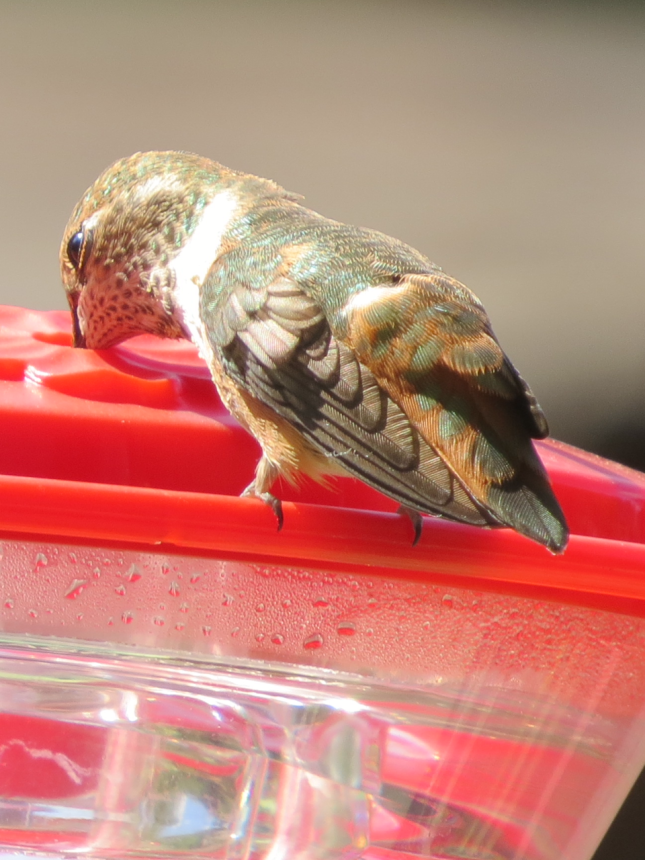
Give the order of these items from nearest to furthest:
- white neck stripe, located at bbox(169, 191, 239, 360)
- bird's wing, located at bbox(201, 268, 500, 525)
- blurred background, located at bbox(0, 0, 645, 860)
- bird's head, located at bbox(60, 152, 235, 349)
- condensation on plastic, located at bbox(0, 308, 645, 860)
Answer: condensation on plastic, located at bbox(0, 308, 645, 860)
bird's wing, located at bbox(201, 268, 500, 525)
white neck stripe, located at bbox(169, 191, 239, 360)
bird's head, located at bbox(60, 152, 235, 349)
blurred background, located at bbox(0, 0, 645, 860)

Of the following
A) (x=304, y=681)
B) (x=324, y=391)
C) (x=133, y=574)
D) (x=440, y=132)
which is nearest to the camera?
(x=133, y=574)

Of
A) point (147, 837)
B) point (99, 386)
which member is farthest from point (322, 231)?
point (147, 837)

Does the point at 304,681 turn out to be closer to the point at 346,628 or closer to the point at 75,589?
the point at 346,628

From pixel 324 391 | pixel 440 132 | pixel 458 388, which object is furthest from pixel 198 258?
pixel 440 132

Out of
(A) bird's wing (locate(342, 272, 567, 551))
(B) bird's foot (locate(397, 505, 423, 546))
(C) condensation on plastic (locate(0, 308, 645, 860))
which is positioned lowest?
(C) condensation on plastic (locate(0, 308, 645, 860))

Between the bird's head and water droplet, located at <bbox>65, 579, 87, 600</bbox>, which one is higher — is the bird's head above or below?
above

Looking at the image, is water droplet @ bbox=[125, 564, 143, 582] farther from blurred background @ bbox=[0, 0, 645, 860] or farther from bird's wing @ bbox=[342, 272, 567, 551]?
blurred background @ bbox=[0, 0, 645, 860]

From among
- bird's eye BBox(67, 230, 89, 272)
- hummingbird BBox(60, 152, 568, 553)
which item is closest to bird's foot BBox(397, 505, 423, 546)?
hummingbird BBox(60, 152, 568, 553)

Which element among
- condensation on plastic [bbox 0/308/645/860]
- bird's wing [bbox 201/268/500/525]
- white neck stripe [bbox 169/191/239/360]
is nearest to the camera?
condensation on plastic [bbox 0/308/645/860]

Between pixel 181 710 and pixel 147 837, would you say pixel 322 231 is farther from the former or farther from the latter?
pixel 147 837
